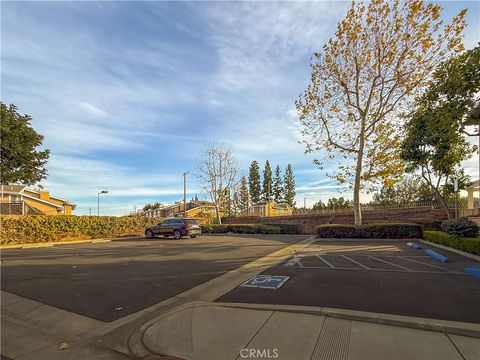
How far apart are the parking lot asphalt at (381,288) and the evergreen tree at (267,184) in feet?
209

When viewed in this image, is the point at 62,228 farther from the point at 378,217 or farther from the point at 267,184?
the point at 267,184

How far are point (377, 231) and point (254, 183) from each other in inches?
2189

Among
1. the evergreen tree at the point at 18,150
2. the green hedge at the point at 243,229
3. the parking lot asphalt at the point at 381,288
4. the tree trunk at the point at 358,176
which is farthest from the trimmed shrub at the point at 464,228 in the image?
the evergreen tree at the point at 18,150

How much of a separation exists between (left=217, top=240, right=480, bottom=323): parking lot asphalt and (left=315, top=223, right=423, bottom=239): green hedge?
9.13m

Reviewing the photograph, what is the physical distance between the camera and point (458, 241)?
12.1 meters

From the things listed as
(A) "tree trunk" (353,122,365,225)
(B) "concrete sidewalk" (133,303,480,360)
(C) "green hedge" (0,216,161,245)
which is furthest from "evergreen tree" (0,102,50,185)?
(A) "tree trunk" (353,122,365,225)

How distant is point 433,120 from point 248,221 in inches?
1050

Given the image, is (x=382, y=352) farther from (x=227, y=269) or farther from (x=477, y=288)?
(x=227, y=269)

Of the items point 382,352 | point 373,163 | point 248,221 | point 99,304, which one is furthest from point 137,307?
point 248,221

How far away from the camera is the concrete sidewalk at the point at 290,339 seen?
342cm

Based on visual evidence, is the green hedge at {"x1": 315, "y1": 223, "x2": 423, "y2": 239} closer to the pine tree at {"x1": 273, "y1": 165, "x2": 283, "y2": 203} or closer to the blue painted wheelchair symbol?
the blue painted wheelchair symbol

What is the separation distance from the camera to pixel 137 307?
5602 millimetres

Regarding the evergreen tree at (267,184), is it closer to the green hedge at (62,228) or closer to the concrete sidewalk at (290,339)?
the green hedge at (62,228)

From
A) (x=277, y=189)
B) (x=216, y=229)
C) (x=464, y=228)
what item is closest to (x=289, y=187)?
(x=277, y=189)
